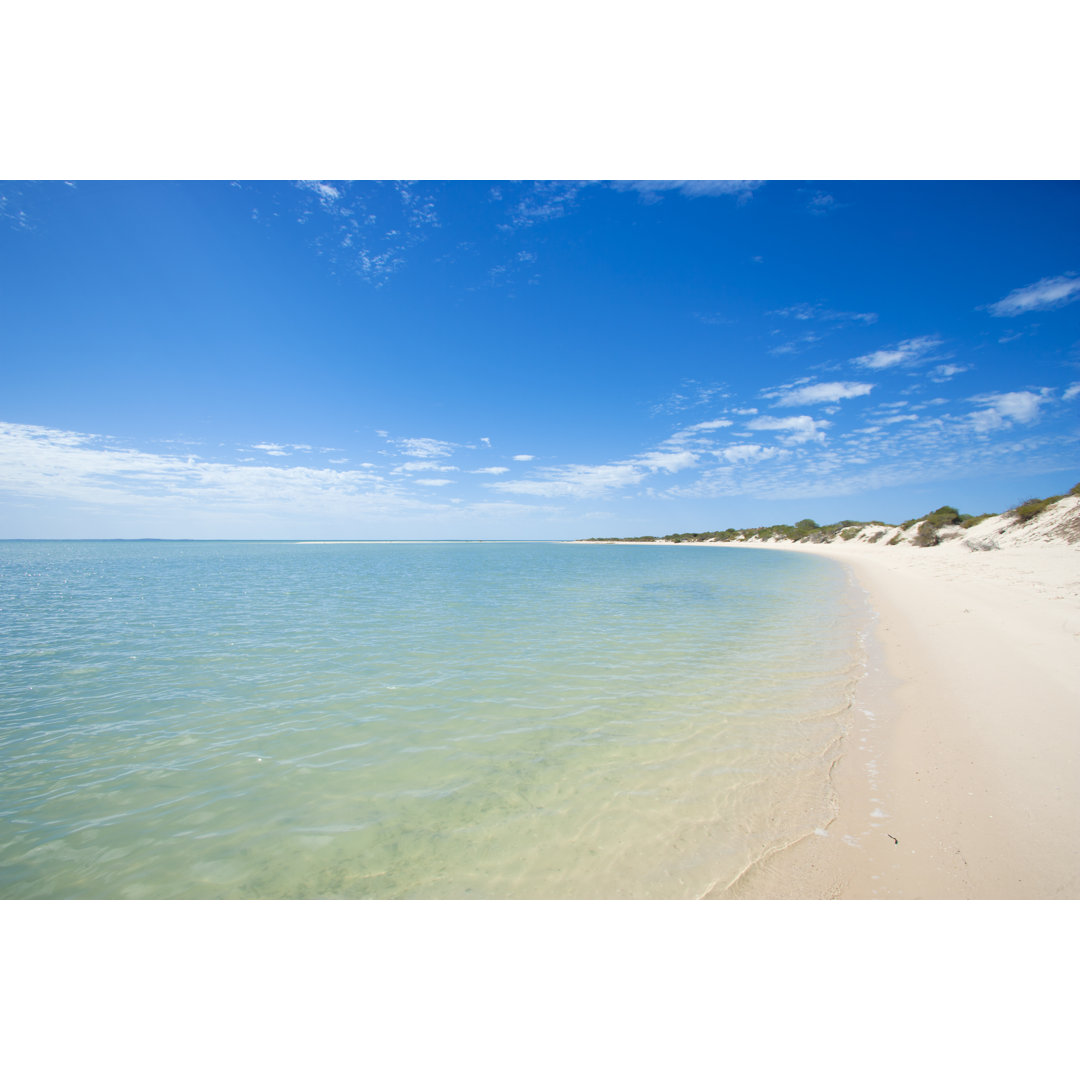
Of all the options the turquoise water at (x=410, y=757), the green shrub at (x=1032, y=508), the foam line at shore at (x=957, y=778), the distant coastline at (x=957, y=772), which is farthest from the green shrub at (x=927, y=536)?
the turquoise water at (x=410, y=757)

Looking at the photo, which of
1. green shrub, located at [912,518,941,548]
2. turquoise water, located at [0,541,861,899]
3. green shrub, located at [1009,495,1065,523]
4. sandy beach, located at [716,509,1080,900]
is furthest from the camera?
green shrub, located at [912,518,941,548]

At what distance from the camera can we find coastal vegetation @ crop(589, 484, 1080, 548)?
33656mm

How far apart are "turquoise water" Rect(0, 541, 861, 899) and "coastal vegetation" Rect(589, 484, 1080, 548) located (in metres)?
33.8

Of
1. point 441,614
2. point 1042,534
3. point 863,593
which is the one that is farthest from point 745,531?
point 441,614

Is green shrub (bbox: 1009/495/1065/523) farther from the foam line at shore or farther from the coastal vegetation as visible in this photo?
the foam line at shore

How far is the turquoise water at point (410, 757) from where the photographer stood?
430cm

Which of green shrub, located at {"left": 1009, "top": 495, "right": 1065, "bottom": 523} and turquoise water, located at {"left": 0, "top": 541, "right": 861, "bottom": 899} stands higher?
green shrub, located at {"left": 1009, "top": 495, "right": 1065, "bottom": 523}

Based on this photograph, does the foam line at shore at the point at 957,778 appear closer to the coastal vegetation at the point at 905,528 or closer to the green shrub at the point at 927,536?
the coastal vegetation at the point at 905,528

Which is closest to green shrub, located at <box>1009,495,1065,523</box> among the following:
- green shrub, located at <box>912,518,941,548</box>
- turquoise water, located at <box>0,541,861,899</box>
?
green shrub, located at <box>912,518,941,548</box>

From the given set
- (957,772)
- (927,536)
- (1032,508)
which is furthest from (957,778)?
(927,536)

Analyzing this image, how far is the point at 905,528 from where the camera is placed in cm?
6078
